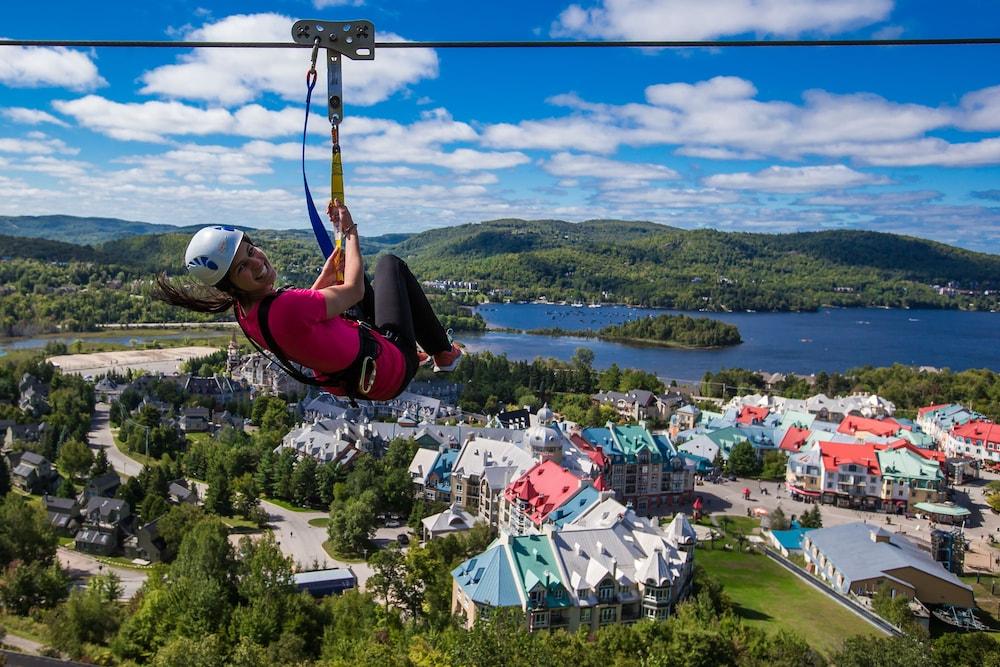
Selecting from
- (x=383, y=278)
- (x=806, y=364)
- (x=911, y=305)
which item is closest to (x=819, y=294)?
(x=911, y=305)

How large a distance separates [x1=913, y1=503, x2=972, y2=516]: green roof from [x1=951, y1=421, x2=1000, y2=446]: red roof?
6467mm

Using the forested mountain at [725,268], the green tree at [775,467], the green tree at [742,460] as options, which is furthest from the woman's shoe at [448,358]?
the forested mountain at [725,268]

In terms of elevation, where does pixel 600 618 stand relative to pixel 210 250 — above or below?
below

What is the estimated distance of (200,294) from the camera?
200cm

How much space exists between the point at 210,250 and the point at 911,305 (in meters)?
93.1

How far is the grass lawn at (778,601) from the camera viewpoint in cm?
1070

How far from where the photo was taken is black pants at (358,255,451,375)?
7.72 ft

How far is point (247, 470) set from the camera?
18.0m

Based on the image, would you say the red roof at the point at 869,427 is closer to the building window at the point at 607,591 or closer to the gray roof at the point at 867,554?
the gray roof at the point at 867,554

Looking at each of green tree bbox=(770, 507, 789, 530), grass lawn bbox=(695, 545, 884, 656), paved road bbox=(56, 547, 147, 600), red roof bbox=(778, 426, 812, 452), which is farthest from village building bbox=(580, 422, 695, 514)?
paved road bbox=(56, 547, 147, 600)

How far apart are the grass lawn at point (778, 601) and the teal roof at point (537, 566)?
285cm

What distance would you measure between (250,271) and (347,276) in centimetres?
24

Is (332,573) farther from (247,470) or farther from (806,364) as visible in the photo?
(806,364)

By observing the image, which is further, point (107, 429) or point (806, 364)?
point (806, 364)
